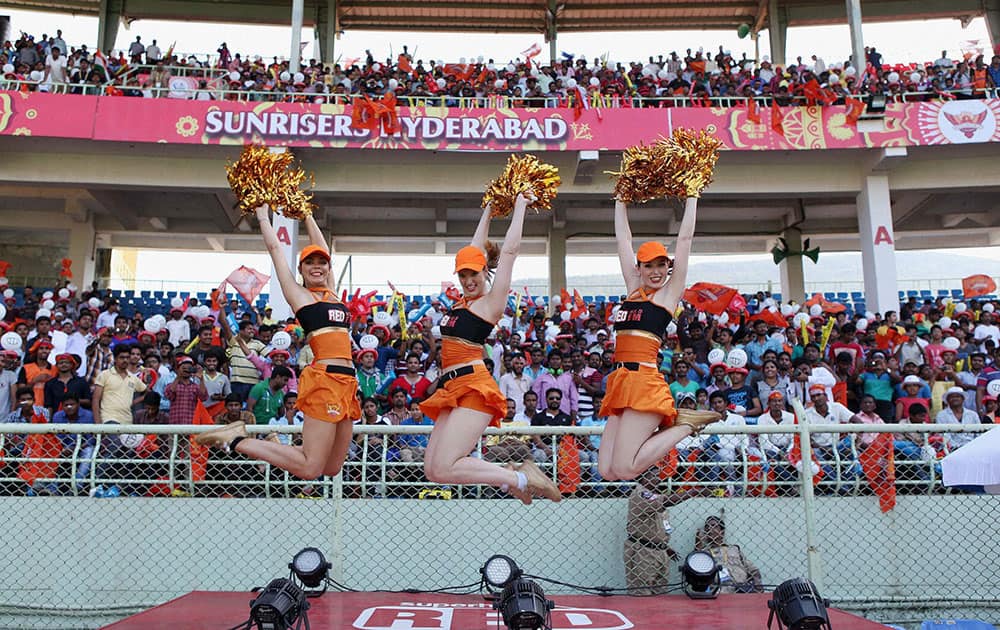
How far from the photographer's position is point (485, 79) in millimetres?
17328

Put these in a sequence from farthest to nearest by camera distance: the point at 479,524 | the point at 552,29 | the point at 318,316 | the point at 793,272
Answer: the point at 552,29 → the point at 793,272 → the point at 479,524 → the point at 318,316

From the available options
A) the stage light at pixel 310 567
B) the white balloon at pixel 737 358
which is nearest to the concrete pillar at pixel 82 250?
the white balloon at pixel 737 358

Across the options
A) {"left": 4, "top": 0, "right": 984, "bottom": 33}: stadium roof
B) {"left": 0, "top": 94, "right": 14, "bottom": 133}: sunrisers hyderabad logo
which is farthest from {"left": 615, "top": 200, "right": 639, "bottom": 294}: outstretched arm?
{"left": 4, "top": 0, "right": 984, "bottom": 33}: stadium roof

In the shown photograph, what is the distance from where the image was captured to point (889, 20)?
22234 mm

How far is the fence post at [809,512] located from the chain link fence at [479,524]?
0.78 ft

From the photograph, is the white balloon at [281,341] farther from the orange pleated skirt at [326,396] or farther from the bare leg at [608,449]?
the bare leg at [608,449]

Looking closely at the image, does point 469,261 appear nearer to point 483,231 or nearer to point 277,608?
point 483,231

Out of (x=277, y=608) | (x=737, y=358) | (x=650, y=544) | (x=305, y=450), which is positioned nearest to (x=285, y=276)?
(x=305, y=450)

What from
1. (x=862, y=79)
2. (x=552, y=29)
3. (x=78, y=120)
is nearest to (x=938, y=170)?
(x=862, y=79)

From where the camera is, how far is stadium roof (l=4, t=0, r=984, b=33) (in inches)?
856

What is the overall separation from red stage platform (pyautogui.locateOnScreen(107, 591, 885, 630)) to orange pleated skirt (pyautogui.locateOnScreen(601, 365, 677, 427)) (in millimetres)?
1369

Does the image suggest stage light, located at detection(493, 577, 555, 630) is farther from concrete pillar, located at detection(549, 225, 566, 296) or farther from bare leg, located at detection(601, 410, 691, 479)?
concrete pillar, located at detection(549, 225, 566, 296)

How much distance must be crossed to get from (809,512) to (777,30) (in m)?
18.7

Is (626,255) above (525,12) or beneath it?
beneath
